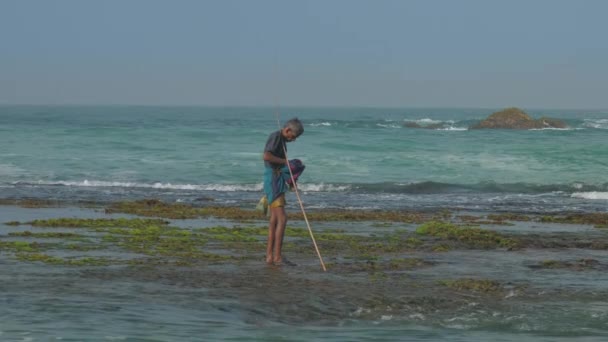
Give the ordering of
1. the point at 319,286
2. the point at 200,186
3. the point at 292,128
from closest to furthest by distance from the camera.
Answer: the point at 319,286 < the point at 292,128 < the point at 200,186

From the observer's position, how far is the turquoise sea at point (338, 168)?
28.5 m

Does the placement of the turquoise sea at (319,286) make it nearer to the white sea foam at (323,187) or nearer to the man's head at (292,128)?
the man's head at (292,128)

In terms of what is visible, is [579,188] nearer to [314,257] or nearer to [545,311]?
[314,257]

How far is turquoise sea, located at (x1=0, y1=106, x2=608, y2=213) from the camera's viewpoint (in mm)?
28500

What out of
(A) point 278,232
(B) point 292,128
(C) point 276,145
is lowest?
(A) point 278,232

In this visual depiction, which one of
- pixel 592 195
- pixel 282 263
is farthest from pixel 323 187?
pixel 282 263

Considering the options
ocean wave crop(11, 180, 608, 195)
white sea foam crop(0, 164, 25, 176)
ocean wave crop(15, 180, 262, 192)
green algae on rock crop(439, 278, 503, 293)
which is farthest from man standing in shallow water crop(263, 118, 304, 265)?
white sea foam crop(0, 164, 25, 176)

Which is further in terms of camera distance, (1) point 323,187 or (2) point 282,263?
(1) point 323,187

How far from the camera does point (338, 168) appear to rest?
41.7 metres

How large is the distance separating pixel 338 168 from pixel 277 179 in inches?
1166

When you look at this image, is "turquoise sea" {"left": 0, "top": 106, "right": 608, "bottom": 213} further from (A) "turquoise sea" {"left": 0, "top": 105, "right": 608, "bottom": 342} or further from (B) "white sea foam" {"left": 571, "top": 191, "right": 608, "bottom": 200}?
(A) "turquoise sea" {"left": 0, "top": 105, "right": 608, "bottom": 342}

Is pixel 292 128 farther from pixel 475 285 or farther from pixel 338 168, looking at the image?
pixel 338 168

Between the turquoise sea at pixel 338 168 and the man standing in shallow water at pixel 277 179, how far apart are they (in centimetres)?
1237

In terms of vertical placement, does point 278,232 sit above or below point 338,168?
above
